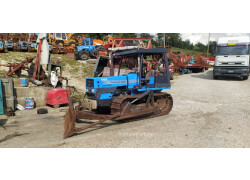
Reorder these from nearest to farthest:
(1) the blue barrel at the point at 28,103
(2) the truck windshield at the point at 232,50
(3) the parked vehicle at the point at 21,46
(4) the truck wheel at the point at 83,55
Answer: (1) the blue barrel at the point at 28,103
(2) the truck windshield at the point at 232,50
(3) the parked vehicle at the point at 21,46
(4) the truck wheel at the point at 83,55

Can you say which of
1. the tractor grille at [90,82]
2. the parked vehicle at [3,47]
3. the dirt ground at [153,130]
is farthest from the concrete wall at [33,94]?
the parked vehicle at [3,47]

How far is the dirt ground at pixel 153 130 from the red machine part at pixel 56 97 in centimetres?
52

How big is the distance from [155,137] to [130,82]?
2.32m

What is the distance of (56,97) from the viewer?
865 cm

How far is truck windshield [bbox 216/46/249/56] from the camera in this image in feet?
47.3

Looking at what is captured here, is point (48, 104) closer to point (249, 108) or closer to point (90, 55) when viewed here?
point (249, 108)

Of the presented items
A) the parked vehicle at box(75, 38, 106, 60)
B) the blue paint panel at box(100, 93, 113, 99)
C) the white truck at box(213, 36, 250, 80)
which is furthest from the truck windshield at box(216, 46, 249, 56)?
the blue paint panel at box(100, 93, 113, 99)

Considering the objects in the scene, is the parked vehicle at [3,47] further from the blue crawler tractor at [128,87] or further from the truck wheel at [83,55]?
the blue crawler tractor at [128,87]

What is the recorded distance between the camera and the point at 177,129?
18.2 feet

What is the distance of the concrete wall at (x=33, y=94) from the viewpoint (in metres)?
8.53

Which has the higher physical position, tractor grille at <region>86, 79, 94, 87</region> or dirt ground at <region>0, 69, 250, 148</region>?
tractor grille at <region>86, 79, 94, 87</region>

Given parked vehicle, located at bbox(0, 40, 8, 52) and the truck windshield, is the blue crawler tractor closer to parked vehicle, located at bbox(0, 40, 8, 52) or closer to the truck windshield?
the truck windshield

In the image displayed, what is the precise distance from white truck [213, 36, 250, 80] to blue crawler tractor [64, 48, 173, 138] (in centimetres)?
999

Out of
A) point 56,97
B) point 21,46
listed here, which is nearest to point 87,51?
point 21,46
